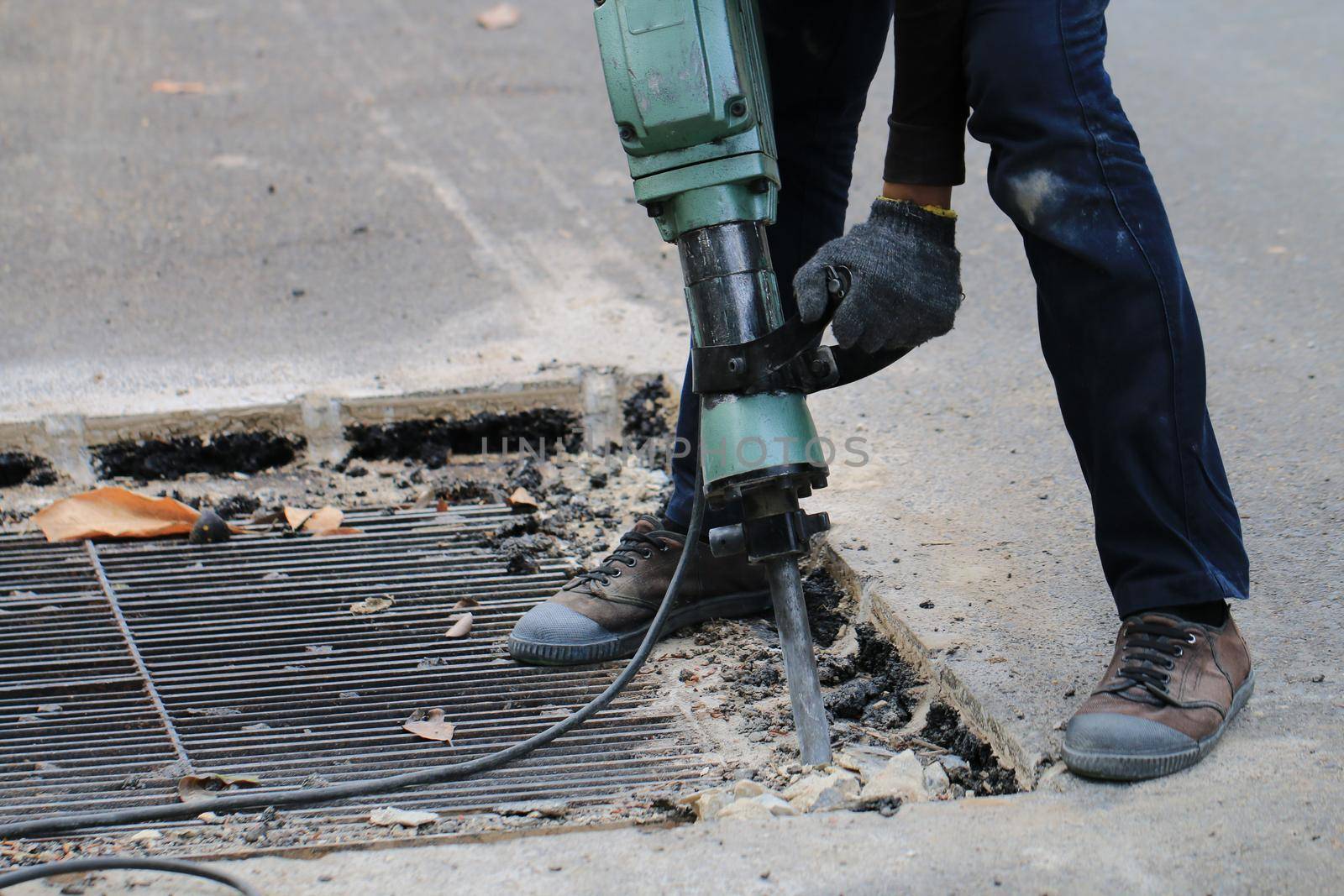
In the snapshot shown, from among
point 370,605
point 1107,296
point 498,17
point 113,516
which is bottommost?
point 370,605

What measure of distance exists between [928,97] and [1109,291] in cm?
37

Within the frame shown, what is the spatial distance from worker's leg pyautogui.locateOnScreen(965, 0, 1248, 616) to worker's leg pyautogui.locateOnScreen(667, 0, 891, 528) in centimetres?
37

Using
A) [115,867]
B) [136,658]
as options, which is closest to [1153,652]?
[115,867]

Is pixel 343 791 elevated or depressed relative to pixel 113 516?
depressed

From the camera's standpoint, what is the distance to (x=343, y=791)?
180 cm

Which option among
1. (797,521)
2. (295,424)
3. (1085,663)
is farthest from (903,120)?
(295,424)

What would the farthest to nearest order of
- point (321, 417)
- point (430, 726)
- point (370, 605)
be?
point (321, 417) < point (370, 605) < point (430, 726)

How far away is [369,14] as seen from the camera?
694 centimetres

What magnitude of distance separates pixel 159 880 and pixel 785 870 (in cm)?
74

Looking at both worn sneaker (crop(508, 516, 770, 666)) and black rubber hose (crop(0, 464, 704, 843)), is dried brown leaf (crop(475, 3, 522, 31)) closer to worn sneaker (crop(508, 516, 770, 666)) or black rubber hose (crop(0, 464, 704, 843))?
worn sneaker (crop(508, 516, 770, 666))

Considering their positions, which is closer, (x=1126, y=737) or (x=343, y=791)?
(x=1126, y=737)

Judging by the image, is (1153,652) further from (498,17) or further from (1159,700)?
(498,17)

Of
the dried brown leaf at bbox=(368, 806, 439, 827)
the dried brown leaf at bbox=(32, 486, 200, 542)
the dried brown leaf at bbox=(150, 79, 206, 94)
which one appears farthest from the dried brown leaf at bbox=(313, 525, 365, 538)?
the dried brown leaf at bbox=(150, 79, 206, 94)

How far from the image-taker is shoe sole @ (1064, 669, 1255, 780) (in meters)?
1.60
